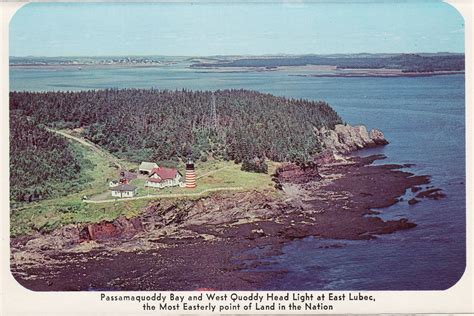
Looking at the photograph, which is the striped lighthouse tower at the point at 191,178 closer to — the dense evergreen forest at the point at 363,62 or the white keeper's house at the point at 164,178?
the white keeper's house at the point at 164,178

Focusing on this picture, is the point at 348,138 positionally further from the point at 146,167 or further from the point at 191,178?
the point at 146,167

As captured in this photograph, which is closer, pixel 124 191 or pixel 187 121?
pixel 124 191

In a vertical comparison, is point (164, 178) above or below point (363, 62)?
below

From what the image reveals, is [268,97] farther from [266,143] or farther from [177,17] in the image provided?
[177,17]

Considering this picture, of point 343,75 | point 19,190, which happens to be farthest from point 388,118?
point 19,190

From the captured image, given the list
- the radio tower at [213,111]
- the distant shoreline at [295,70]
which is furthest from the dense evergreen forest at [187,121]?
the distant shoreline at [295,70]

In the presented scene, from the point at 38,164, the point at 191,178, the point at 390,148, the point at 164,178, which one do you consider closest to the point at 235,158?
the point at 191,178

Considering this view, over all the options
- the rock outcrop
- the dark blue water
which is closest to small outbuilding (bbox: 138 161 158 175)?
the dark blue water
